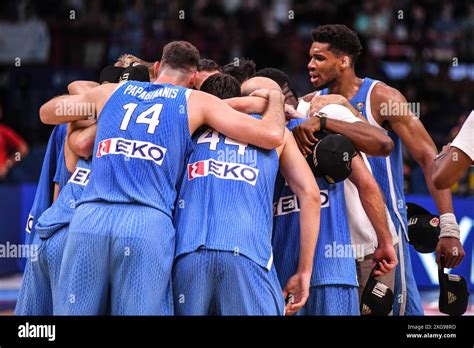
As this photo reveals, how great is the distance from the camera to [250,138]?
14.9ft

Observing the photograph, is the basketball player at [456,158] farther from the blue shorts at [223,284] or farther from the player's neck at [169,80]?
the player's neck at [169,80]

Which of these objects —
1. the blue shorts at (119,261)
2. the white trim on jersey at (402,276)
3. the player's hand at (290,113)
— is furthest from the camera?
the white trim on jersey at (402,276)

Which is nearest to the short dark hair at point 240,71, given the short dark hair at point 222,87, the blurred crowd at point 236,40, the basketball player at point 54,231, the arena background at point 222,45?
the short dark hair at point 222,87

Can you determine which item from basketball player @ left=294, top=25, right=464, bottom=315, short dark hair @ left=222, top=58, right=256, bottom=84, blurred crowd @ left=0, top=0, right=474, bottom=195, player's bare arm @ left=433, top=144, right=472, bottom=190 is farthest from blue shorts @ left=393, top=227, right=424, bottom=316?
blurred crowd @ left=0, top=0, right=474, bottom=195

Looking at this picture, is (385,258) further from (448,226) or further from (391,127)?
(391,127)

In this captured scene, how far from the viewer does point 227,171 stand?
451 cm

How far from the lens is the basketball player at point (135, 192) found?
4.33m

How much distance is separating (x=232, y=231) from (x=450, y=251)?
1594mm

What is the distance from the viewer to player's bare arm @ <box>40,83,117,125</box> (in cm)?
474

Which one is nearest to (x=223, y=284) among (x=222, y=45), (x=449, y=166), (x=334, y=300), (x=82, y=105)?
(x=334, y=300)

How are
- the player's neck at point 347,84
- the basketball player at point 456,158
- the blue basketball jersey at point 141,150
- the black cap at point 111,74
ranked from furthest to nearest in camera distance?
the player's neck at point 347,84
the black cap at point 111,74
the basketball player at point 456,158
the blue basketball jersey at point 141,150
